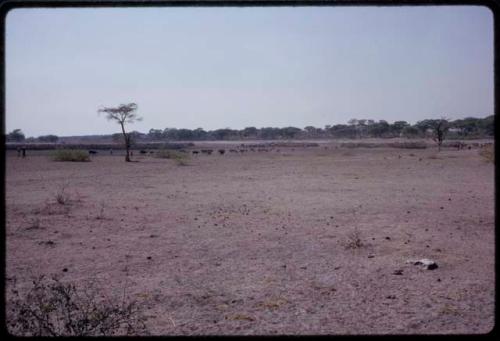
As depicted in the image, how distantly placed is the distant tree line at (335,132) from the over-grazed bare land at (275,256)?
9165 cm

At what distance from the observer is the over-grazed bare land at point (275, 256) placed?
15.0 feet

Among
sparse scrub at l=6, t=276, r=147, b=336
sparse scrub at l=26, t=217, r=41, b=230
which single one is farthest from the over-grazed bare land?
sparse scrub at l=6, t=276, r=147, b=336

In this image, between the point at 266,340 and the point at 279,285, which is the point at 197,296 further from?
the point at 266,340

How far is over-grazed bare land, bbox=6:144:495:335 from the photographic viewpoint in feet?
15.0

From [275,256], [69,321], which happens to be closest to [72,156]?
[275,256]

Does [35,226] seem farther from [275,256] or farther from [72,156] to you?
[72,156]

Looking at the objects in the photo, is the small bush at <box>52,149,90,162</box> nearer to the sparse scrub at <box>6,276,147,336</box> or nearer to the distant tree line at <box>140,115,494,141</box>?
the sparse scrub at <box>6,276,147,336</box>

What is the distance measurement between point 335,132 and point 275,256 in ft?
454

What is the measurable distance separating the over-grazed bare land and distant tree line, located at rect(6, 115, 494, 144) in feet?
301

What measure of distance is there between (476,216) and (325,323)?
749cm

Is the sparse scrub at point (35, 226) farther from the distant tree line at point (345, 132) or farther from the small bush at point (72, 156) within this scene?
the distant tree line at point (345, 132)

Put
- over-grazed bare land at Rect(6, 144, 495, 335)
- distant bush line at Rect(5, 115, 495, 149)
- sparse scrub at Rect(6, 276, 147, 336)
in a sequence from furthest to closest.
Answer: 1. distant bush line at Rect(5, 115, 495, 149)
2. over-grazed bare land at Rect(6, 144, 495, 335)
3. sparse scrub at Rect(6, 276, 147, 336)

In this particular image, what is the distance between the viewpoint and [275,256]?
698 centimetres

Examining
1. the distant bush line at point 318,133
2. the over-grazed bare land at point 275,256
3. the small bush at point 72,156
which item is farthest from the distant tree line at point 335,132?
the over-grazed bare land at point 275,256
